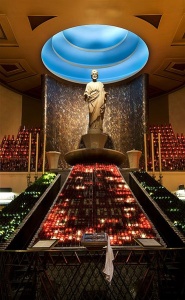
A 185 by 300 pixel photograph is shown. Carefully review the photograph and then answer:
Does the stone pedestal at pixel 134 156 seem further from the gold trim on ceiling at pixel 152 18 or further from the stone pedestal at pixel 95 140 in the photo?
the gold trim on ceiling at pixel 152 18

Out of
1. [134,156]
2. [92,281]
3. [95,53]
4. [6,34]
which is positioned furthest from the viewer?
[95,53]

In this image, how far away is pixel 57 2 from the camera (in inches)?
331

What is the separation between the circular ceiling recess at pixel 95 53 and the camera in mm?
12094

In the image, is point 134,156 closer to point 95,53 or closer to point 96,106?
point 96,106

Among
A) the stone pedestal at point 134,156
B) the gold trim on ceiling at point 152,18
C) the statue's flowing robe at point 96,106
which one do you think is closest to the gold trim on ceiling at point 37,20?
the statue's flowing robe at point 96,106

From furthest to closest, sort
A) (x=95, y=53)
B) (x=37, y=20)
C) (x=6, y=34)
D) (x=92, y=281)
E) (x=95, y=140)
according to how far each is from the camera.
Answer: (x=95, y=53), (x=6, y=34), (x=37, y=20), (x=95, y=140), (x=92, y=281)

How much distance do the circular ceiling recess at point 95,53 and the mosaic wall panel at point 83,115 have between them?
16.4 inches

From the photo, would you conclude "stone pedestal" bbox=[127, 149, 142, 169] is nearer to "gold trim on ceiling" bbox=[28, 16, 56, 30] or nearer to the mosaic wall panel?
the mosaic wall panel

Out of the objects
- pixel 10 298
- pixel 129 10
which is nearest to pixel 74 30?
pixel 129 10

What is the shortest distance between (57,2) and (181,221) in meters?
6.14

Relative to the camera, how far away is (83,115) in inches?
510

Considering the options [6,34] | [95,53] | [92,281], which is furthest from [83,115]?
[92,281]

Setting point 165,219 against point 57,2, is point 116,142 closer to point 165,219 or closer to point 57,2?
point 57,2

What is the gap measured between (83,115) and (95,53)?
92.1 inches
